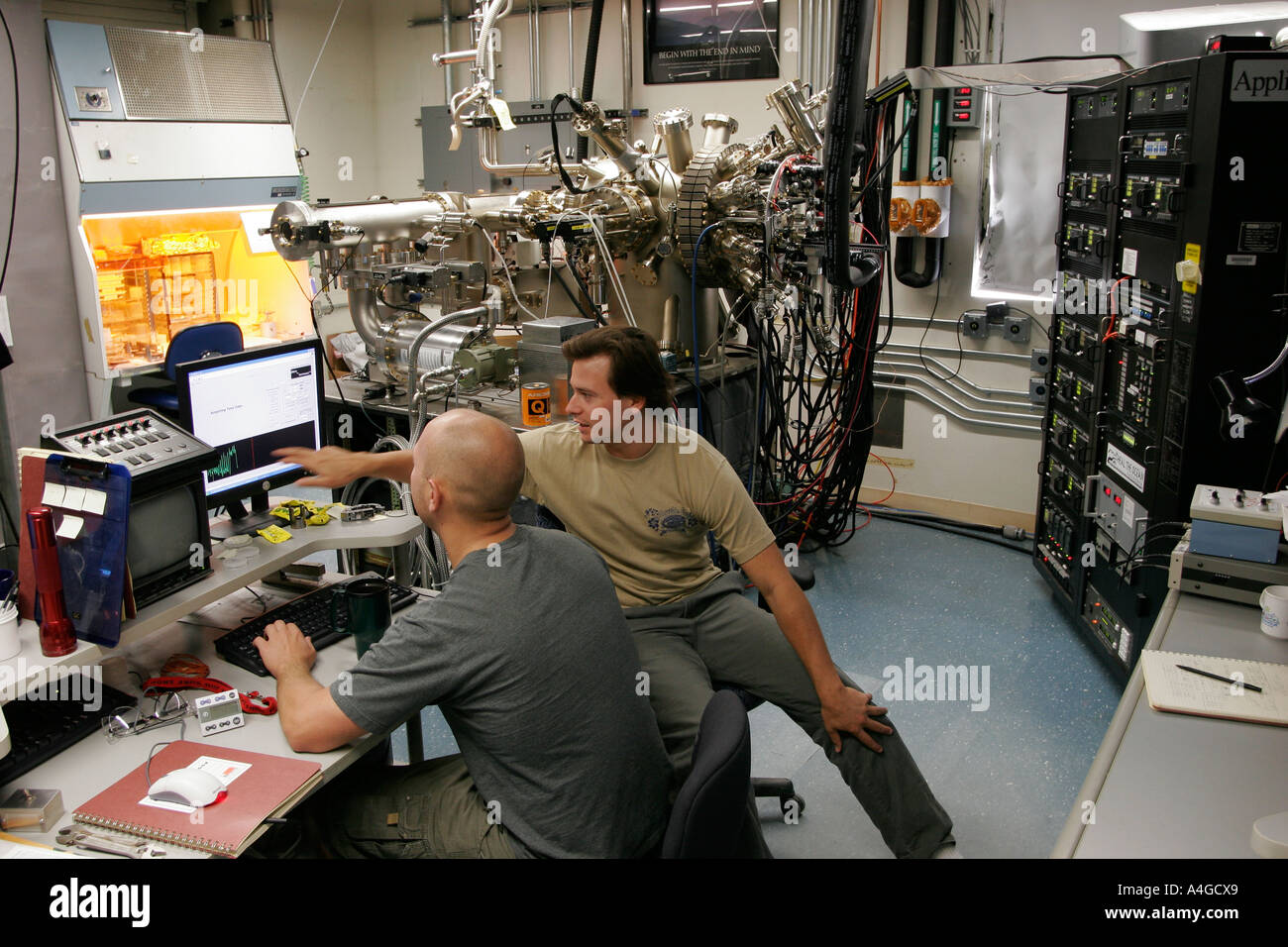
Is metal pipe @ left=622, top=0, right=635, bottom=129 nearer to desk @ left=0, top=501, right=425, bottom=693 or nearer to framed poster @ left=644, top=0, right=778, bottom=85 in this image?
framed poster @ left=644, top=0, right=778, bottom=85

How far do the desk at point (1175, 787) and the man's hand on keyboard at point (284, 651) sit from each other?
123 centimetres

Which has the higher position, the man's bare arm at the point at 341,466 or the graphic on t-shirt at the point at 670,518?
the man's bare arm at the point at 341,466

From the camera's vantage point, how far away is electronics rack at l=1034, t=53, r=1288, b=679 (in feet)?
8.00

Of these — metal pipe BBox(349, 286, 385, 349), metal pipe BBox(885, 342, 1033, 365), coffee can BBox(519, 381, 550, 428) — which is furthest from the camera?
metal pipe BBox(885, 342, 1033, 365)

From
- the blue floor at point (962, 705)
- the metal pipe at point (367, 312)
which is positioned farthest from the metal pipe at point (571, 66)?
the blue floor at point (962, 705)

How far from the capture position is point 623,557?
7.43 ft

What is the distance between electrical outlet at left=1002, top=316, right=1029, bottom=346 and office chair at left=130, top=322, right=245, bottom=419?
317 centimetres

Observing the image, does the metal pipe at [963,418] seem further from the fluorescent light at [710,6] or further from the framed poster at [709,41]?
the fluorescent light at [710,6]

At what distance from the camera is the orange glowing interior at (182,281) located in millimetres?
4578

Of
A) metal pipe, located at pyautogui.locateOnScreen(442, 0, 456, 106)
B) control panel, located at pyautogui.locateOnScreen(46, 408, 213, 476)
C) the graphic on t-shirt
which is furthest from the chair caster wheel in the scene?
metal pipe, located at pyautogui.locateOnScreen(442, 0, 456, 106)

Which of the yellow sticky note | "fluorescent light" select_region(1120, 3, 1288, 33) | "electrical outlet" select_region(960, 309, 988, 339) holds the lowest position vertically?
"electrical outlet" select_region(960, 309, 988, 339)

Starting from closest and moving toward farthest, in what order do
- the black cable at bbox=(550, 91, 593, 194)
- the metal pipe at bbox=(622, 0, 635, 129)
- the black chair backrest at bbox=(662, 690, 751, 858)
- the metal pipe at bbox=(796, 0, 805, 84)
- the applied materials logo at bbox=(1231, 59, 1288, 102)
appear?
1. the black chair backrest at bbox=(662, 690, 751, 858)
2. the applied materials logo at bbox=(1231, 59, 1288, 102)
3. the black cable at bbox=(550, 91, 593, 194)
4. the metal pipe at bbox=(796, 0, 805, 84)
5. the metal pipe at bbox=(622, 0, 635, 129)
